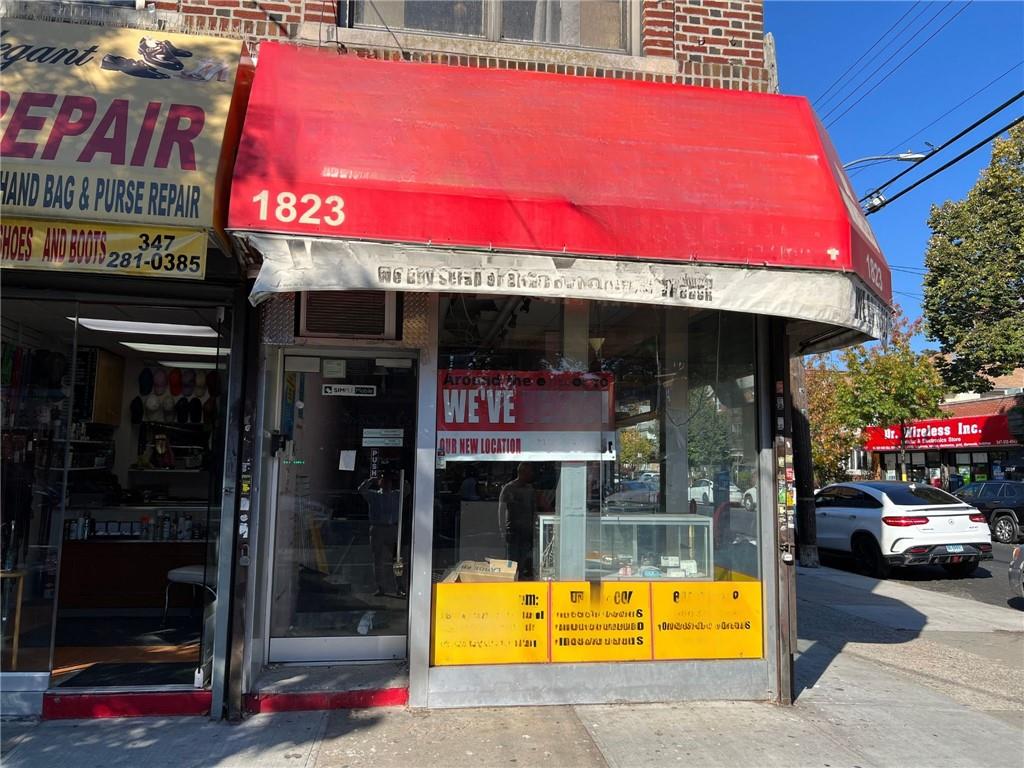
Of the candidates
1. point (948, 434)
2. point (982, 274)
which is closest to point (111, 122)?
point (982, 274)

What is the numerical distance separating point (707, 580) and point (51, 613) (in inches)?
193

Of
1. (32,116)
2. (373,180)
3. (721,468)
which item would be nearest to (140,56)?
(32,116)

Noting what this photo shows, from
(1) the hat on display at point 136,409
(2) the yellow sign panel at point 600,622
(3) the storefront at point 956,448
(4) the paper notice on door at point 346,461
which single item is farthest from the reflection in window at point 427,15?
(3) the storefront at point 956,448

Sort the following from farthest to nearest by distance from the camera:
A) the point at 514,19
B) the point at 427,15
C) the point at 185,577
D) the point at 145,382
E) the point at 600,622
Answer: the point at 145,382, the point at 185,577, the point at 514,19, the point at 427,15, the point at 600,622

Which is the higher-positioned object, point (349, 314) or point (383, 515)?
point (349, 314)

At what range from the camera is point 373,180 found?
471 centimetres

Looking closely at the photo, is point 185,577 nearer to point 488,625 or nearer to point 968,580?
point 488,625

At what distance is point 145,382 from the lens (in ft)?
28.0

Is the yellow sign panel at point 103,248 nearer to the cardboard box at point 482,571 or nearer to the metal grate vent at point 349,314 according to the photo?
the metal grate vent at point 349,314

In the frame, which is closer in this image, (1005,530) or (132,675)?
(132,675)

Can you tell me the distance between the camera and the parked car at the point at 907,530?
1230cm

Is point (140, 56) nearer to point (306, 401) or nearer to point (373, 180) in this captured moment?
point (373, 180)

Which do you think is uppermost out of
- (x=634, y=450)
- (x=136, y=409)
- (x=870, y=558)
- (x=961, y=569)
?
(x=136, y=409)

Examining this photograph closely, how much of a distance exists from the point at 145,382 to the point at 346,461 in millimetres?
3889
